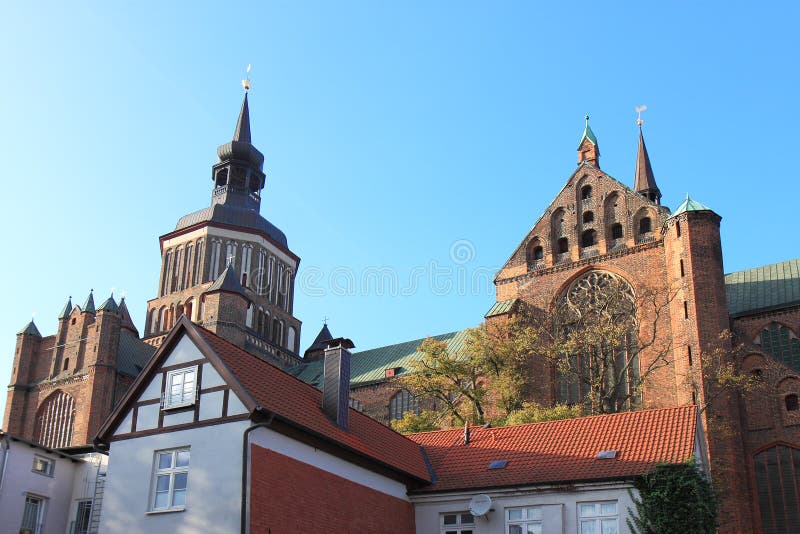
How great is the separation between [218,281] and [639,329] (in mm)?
27624

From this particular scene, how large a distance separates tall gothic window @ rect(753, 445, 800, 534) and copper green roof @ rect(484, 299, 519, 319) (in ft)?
42.8

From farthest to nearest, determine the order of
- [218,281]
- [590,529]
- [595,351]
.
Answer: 1. [218,281]
2. [595,351]
3. [590,529]

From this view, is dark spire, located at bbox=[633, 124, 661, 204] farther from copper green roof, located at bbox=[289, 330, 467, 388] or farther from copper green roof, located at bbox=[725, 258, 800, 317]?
copper green roof, located at bbox=[289, 330, 467, 388]

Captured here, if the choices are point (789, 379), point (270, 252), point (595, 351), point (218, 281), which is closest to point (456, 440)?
point (595, 351)

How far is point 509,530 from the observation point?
21.4 metres

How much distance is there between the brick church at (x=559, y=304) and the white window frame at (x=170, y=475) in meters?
21.5

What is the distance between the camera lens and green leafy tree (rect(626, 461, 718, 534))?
1964 centimetres

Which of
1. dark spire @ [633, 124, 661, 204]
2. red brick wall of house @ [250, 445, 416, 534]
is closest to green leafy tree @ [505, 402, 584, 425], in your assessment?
red brick wall of house @ [250, 445, 416, 534]

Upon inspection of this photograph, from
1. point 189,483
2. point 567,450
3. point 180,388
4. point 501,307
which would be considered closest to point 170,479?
point 189,483

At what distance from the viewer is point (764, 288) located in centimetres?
4338

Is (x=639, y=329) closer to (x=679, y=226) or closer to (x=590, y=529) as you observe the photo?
(x=679, y=226)

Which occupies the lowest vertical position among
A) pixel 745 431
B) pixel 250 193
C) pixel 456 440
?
pixel 456 440

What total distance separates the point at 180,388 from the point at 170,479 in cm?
205

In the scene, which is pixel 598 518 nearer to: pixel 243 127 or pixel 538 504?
pixel 538 504
